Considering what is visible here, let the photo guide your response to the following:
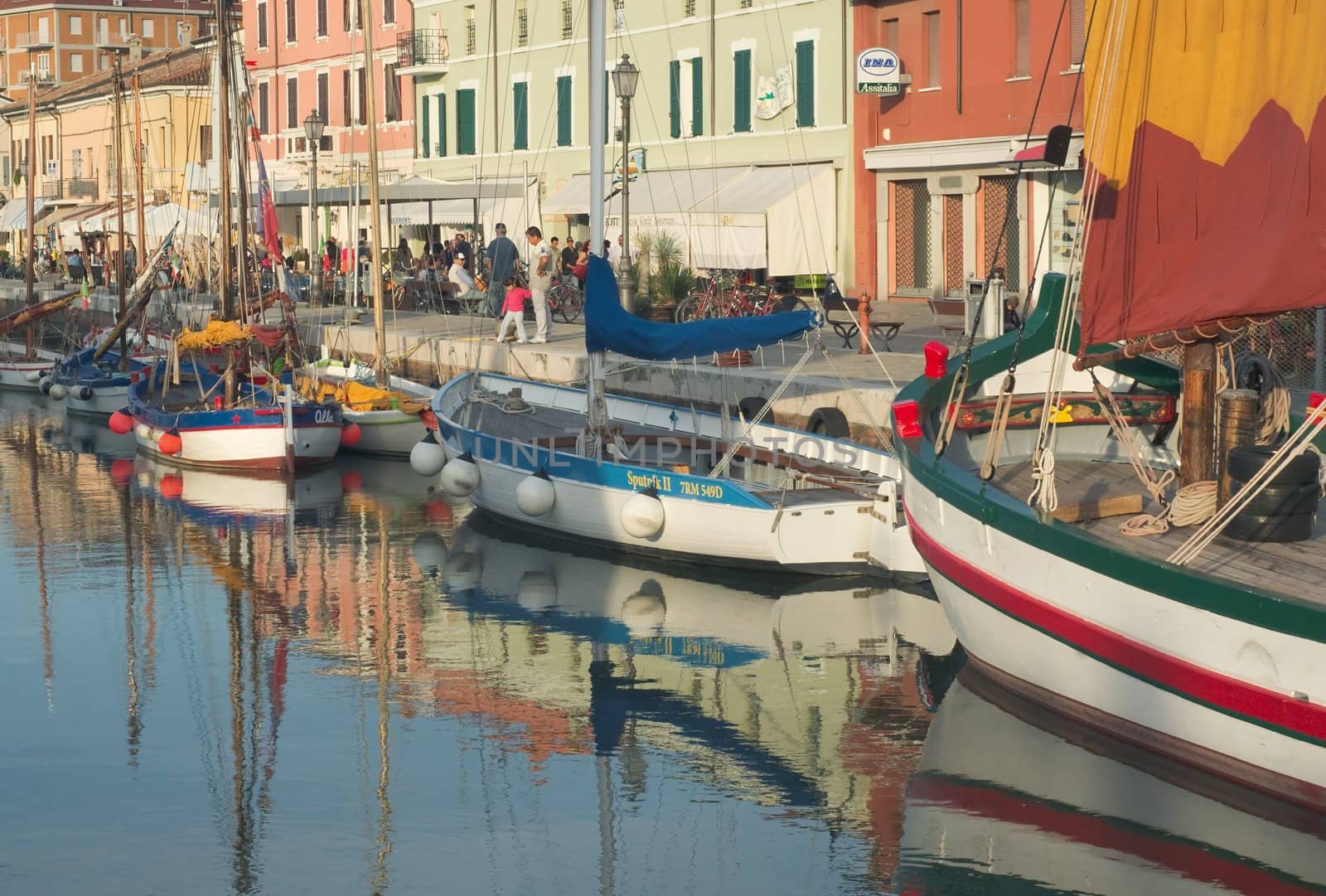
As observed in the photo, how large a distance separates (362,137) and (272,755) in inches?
1901

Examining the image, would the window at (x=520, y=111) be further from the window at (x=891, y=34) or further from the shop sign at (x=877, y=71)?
the shop sign at (x=877, y=71)

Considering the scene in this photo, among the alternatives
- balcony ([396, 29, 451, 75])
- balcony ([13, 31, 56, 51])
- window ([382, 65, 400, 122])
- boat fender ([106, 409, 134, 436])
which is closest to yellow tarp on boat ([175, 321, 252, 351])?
boat fender ([106, 409, 134, 436])

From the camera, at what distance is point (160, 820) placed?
11359 mm

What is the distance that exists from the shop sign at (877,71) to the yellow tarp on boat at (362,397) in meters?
13.9

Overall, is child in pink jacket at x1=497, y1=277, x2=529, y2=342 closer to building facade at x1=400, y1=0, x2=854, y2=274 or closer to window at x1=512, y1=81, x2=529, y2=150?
building facade at x1=400, y1=0, x2=854, y2=274

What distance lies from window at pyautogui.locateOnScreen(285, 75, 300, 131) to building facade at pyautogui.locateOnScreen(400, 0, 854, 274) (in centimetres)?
1086

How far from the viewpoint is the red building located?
3425cm

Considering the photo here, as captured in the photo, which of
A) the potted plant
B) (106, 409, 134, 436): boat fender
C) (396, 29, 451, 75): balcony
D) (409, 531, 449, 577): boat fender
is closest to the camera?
(409, 531, 449, 577): boat fender

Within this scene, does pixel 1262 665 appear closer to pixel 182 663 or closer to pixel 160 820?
pixel 160 820

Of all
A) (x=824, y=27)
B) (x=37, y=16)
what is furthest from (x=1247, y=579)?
(x=37, y=16)

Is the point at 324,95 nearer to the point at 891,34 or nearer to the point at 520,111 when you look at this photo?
the point at 520,111

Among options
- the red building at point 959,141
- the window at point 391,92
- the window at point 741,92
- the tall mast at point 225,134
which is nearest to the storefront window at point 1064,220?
the red building at point 959,141

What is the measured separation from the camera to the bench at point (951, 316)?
29.3 m

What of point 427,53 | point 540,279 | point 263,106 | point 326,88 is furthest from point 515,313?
point 263,106
